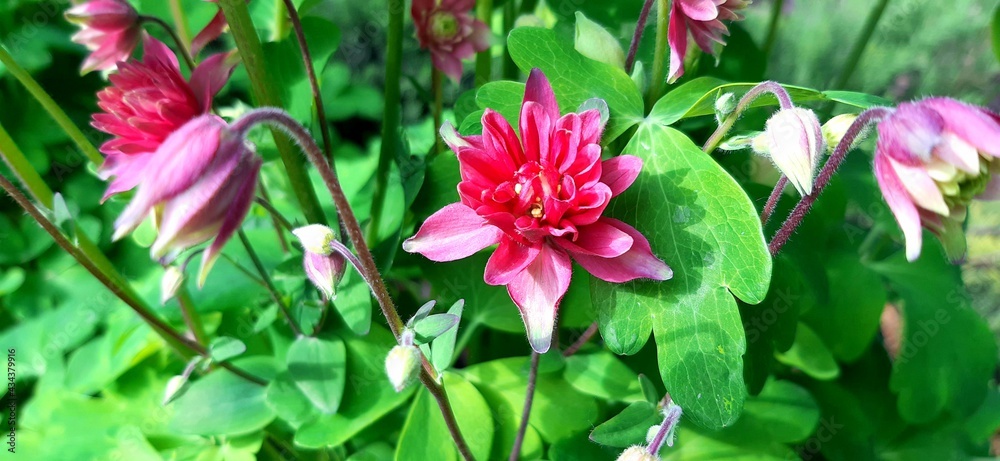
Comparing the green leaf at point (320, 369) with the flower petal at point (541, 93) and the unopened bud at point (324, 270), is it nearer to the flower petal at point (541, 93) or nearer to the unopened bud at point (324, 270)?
the unopened bud at point (324, 270)

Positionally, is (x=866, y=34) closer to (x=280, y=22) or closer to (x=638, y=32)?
(x=638, y=32)

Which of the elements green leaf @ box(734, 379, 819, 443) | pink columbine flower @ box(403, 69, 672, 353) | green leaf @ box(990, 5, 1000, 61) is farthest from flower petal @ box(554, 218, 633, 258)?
green leaf @ box(990, 5, 1000, 61)

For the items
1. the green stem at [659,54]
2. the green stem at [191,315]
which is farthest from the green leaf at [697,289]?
the green stem at [191,315]

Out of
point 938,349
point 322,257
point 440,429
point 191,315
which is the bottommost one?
point 938,349

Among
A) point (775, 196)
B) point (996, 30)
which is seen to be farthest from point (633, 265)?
point (996, 30)

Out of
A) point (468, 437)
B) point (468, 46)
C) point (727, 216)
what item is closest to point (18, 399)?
point (468, 437)

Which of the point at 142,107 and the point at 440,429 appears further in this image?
the point at 440,429
